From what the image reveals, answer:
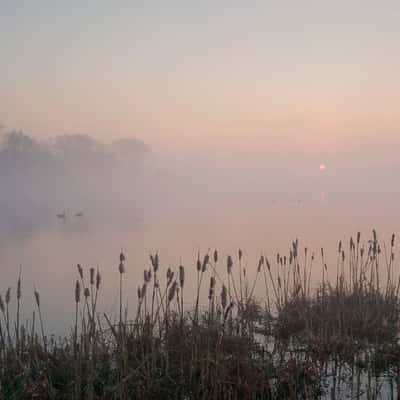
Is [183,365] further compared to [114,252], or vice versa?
[114,252]

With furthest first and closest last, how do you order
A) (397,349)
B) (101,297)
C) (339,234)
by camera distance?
1. (339,234)
2. (101,297)
3. (397,349)

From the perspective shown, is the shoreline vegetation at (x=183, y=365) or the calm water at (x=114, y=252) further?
the calm water at (x=114, y=252)

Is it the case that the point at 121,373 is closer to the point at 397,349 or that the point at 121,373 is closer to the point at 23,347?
the point at 23,347

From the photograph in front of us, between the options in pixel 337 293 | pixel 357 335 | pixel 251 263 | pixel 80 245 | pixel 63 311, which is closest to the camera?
pixel 357 335

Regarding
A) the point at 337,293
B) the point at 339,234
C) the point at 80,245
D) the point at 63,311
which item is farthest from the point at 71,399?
the point at 339,234

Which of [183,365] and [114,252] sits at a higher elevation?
[183,365]

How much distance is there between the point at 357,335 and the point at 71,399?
427cm

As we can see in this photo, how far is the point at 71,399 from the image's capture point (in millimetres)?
4246

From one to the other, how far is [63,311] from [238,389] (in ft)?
21.0

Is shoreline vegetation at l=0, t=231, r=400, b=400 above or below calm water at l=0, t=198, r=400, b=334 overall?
above

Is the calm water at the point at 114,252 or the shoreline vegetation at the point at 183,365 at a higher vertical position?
the shoreline vegetation at the point at 183,365

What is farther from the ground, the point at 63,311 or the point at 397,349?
the point at 397,349

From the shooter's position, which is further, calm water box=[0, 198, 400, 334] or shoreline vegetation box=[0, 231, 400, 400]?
calm water box=[0, 198, 400, 334]

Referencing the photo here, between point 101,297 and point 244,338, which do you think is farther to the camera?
point 101,297
